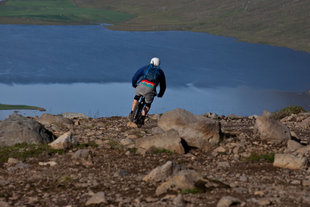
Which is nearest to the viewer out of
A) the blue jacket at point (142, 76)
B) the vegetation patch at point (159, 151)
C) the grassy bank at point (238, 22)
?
the vegetation patch at point (159, 151)

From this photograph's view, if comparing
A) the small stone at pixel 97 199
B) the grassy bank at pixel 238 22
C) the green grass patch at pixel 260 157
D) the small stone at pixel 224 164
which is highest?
the grassy bank at pixel 238 22

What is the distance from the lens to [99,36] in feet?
442

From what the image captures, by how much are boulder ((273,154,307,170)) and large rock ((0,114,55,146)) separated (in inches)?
205

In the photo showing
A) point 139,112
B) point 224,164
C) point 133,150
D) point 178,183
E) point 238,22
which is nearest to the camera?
point 178,183

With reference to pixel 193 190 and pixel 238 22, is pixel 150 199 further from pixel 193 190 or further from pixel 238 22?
pixel 238 22

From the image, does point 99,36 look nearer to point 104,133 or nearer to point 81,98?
point 81,98

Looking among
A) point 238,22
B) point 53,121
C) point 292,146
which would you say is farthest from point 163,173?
point 238,22

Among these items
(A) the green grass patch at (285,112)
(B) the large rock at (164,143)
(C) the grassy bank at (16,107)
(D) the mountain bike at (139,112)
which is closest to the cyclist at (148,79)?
(D) the mountain bike at (139,112)

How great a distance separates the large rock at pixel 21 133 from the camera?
34.9 ft

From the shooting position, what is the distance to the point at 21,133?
10734 millimetres

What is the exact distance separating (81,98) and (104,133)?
187 ft

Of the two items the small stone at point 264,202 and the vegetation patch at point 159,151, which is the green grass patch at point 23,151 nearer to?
the vegetation patch at point 159,151

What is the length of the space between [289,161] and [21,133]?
596 cm

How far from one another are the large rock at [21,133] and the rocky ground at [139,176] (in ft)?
2.79
